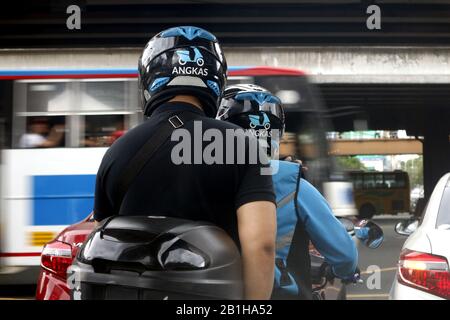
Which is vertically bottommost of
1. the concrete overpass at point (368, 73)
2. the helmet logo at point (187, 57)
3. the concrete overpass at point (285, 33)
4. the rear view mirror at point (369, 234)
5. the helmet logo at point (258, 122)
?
the rear view mirror at point (369, 234)

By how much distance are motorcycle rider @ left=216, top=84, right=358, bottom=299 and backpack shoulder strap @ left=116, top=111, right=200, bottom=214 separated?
51 centimetres

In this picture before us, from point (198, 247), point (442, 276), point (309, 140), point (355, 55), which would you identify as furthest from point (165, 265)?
point (355, 55)

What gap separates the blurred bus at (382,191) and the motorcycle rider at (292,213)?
22.8m

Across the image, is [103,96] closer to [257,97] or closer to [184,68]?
[257,97]

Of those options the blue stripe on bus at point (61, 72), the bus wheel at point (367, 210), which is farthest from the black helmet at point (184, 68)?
the bus wheel at point (367, 210)

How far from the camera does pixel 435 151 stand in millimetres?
24047

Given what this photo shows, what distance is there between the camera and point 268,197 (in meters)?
1.30

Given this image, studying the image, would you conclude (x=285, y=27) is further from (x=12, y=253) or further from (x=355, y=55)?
(x=12, y=253)

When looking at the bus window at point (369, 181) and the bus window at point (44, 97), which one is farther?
the bus window at point (369, 181)

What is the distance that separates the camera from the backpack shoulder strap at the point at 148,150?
1339mm

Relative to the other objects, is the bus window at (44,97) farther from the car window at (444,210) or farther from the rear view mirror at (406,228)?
the car window at (444,210)

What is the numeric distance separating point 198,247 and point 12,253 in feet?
22.1

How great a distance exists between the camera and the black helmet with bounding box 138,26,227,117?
4.66ft

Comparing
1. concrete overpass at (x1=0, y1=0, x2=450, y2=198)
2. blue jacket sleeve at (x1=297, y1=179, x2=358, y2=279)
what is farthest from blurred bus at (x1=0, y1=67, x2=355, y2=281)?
blue jacket sleeve at (x1=297, y1=179, x2=358, y2=279)
